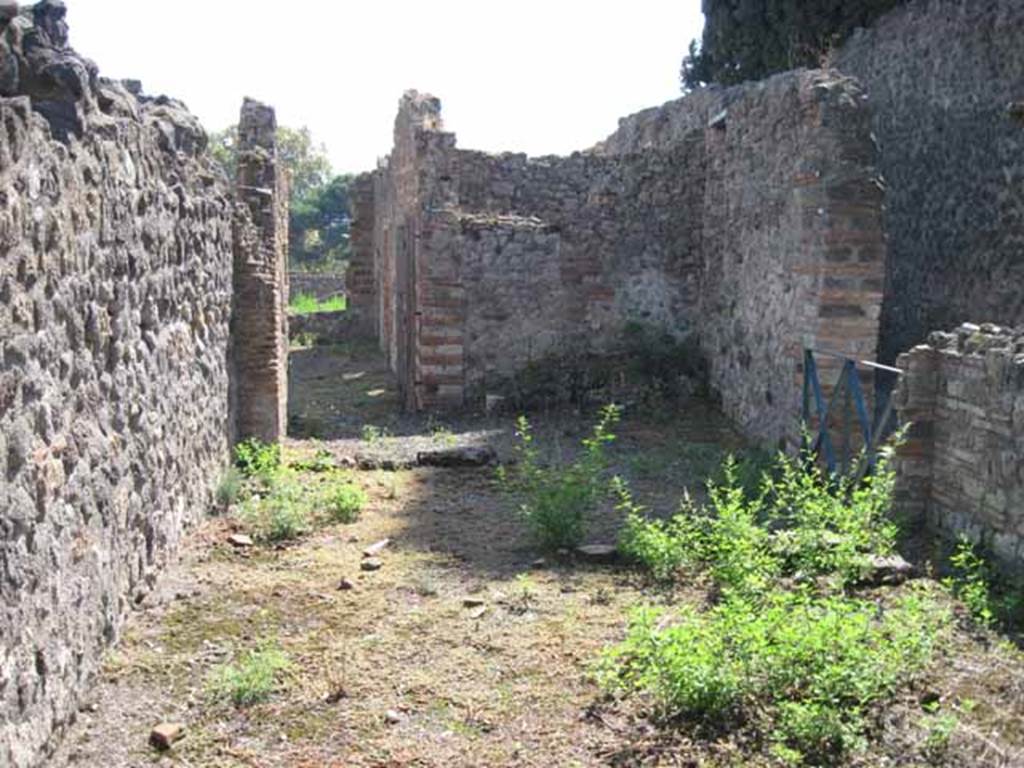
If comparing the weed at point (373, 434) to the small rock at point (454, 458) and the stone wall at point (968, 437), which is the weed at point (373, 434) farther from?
the stone wall at point (968, 437)

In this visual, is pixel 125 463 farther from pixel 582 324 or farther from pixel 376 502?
pixel 582 324

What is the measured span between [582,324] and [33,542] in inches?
341

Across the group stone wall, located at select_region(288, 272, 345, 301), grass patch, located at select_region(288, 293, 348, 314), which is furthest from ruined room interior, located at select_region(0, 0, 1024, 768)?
stone wall, located at select_region(288, 272, 345, 301)

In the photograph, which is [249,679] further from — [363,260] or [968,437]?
[363,260]

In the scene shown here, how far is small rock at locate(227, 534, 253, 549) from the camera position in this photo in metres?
6.25

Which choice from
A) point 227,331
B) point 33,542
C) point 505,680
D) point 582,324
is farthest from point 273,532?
point 582,324

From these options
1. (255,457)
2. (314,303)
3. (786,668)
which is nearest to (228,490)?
(255,457)

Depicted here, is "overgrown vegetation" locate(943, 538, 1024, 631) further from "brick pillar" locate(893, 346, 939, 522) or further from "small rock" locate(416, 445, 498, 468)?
"small rock" locate(416, 445, 498, 468)

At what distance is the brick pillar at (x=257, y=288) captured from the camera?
8109 mm

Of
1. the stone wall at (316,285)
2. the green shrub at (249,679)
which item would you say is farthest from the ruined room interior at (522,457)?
the stone wall at (316,285)

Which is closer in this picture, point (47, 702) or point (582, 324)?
point (47, 702)

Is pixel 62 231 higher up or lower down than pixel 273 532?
higher up

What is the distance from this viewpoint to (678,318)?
11742mm

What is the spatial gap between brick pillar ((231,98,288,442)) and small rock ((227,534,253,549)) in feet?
6.73
